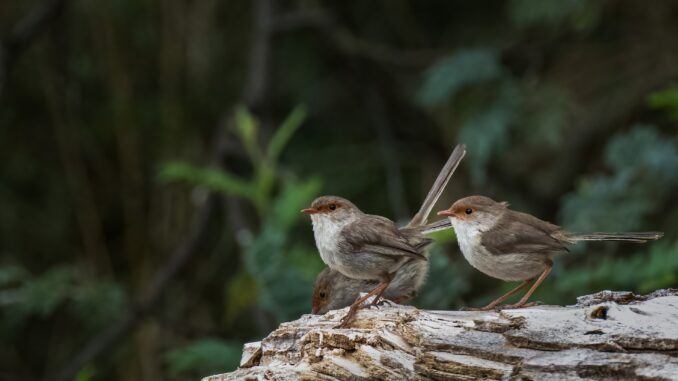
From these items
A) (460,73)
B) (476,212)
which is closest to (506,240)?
(476,212)

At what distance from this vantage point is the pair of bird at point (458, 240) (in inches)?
162

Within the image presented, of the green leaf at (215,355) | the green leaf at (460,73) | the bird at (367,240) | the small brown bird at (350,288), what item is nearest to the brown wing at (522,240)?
the bird at (367,240)

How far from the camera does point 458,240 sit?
4305 mm

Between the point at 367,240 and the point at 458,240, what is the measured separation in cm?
39

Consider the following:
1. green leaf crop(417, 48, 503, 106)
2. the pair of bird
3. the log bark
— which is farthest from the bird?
green leaf crop(417, 48, 503, 106)

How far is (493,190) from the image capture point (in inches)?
306

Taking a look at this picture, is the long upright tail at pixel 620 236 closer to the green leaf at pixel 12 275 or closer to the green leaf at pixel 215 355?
the green leaf at pixel 215 355

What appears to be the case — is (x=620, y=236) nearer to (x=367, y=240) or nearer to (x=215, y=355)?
(x=367, y=240)

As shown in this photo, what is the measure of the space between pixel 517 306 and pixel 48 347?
5855 mm

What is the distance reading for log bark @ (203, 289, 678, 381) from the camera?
10.8 ft

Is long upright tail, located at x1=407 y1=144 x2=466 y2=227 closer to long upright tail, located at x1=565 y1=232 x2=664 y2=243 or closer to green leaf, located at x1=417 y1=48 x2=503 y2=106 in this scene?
long upright tail, located at x1=565 y1=232 x2=664 y2=243

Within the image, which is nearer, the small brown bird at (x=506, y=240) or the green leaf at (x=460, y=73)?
the small brown bird at (x=506, y=240)

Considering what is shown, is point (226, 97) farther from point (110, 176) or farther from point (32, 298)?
point (32, 298)

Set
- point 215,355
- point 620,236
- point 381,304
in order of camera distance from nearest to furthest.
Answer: point 620,236 → point 381,304 → point 215,355
